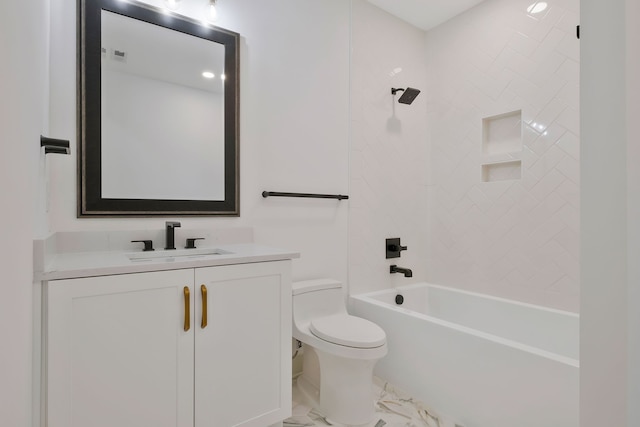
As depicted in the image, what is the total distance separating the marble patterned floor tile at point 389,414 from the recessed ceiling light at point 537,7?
2.54 metres

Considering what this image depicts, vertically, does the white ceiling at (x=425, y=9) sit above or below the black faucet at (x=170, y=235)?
above

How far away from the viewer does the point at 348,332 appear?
5.80ft

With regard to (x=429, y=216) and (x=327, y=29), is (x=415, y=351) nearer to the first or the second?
(x=429, y=216)

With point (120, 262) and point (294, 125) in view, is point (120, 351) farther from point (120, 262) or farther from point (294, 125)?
point (294, 125)

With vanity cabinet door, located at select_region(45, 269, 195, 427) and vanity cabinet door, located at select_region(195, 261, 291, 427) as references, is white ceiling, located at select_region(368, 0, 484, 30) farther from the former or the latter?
vanity cabinet door, located at select_region(45, 269, 195, 427)

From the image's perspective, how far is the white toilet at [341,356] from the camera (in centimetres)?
167

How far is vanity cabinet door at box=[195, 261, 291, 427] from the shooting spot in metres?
1.38

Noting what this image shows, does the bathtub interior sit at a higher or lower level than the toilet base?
higher

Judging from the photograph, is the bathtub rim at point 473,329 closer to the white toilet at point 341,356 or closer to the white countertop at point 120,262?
the white toilet at point 341,356


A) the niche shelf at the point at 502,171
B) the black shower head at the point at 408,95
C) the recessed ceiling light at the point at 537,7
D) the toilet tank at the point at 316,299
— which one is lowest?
the toilet tank at the point at 316,299

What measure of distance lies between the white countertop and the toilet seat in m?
0.46

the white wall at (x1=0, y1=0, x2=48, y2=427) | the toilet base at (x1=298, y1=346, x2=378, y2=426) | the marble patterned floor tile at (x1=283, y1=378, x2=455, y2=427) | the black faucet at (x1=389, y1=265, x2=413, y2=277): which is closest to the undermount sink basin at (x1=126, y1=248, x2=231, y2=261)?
the white wall at (x1=0, y1=0, x2=48, y2=427)

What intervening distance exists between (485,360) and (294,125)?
1685 mm

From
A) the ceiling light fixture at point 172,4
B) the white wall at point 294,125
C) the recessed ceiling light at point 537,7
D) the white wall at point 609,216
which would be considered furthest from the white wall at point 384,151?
the white wall at point 609,216
